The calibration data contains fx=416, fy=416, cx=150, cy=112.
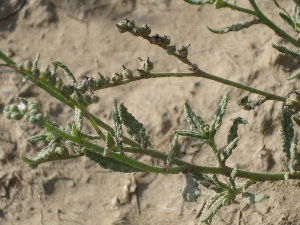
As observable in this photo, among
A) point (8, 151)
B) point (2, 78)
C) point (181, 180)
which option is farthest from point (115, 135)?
point (2, 78)

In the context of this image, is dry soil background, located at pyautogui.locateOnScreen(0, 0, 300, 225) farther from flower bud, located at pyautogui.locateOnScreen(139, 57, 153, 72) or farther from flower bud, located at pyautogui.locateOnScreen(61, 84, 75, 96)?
flower bud, located at pyautogui.locateOnScreen(61, 84, 75, 96)

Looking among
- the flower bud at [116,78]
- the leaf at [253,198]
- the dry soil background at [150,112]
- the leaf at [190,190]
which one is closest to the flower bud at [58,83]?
the flower bud at [116,78]

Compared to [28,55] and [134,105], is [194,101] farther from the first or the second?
[28,55]

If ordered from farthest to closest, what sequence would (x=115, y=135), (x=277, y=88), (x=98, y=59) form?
1. (x=98, y=59)
2. (x=277, y=88)
3. (x=115, y=135)

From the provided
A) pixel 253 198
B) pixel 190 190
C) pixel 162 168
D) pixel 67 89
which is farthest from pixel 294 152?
pixel 67 89

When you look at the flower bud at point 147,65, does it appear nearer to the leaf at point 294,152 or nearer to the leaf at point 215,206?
the leaf at point 215,206

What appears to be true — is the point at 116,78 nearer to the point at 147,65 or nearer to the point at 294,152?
the point at 147,65
